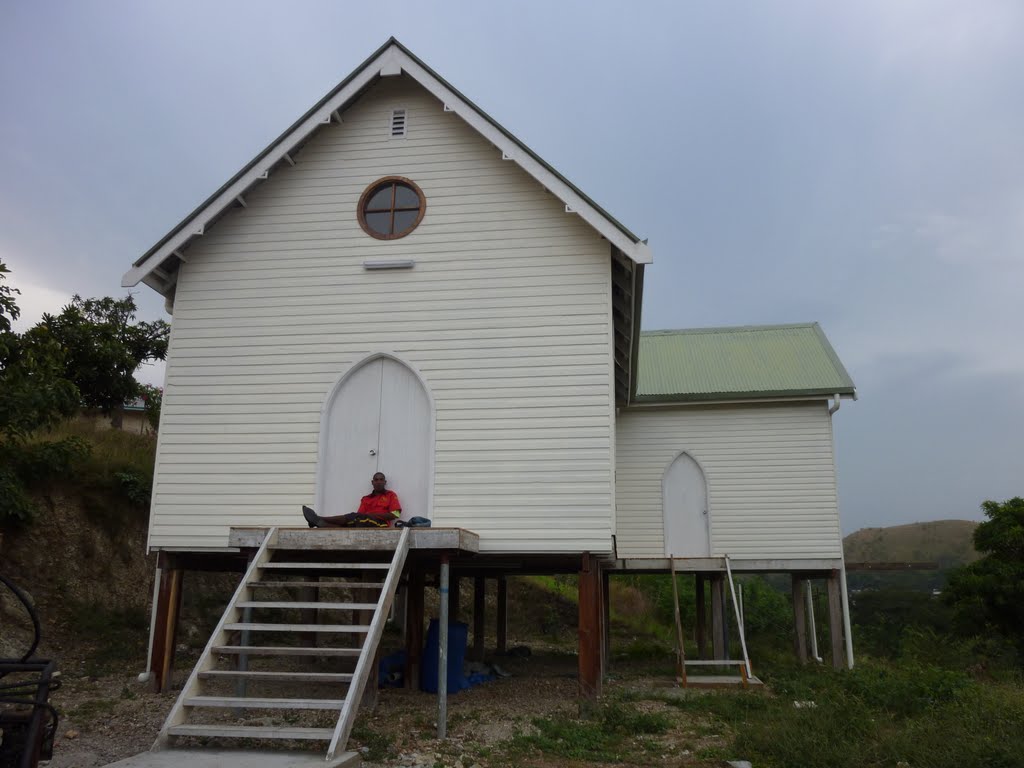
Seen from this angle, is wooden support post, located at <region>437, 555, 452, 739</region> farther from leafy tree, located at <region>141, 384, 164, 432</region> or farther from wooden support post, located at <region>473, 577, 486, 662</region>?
leafy tree, located at <region>141, 384, 164, 432</region>

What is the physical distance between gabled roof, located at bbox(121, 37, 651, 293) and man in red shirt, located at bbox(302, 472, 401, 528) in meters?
4.47

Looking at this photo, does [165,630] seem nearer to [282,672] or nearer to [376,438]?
[282,672]

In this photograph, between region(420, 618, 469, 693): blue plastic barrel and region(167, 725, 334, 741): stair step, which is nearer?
region(167, 725, 334, 741): stair step

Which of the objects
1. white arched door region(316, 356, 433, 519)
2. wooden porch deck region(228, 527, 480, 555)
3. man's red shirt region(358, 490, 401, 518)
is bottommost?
wooden porch deck region(228, 527, 480, 555)

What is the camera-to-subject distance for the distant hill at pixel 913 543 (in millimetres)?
45781

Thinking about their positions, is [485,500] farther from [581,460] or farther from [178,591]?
[178,591]

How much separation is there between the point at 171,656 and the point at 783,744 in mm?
8731

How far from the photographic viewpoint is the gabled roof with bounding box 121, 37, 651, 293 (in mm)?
12164

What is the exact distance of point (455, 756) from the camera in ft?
29.2

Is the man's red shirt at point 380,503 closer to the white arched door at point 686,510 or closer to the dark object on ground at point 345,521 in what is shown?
the dark object on ground at point 345,521

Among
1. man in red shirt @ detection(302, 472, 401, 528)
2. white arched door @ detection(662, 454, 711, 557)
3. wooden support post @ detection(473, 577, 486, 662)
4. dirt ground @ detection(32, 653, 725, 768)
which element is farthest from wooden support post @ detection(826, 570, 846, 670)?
man in red shirt @ detection(302, 472, 401, 528)

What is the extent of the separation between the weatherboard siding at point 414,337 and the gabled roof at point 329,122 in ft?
1.53

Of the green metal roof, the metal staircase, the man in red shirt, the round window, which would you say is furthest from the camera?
the green metal roof

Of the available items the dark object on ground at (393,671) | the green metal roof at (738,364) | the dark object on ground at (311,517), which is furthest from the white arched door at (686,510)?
the dark object on ground at (311,517)
